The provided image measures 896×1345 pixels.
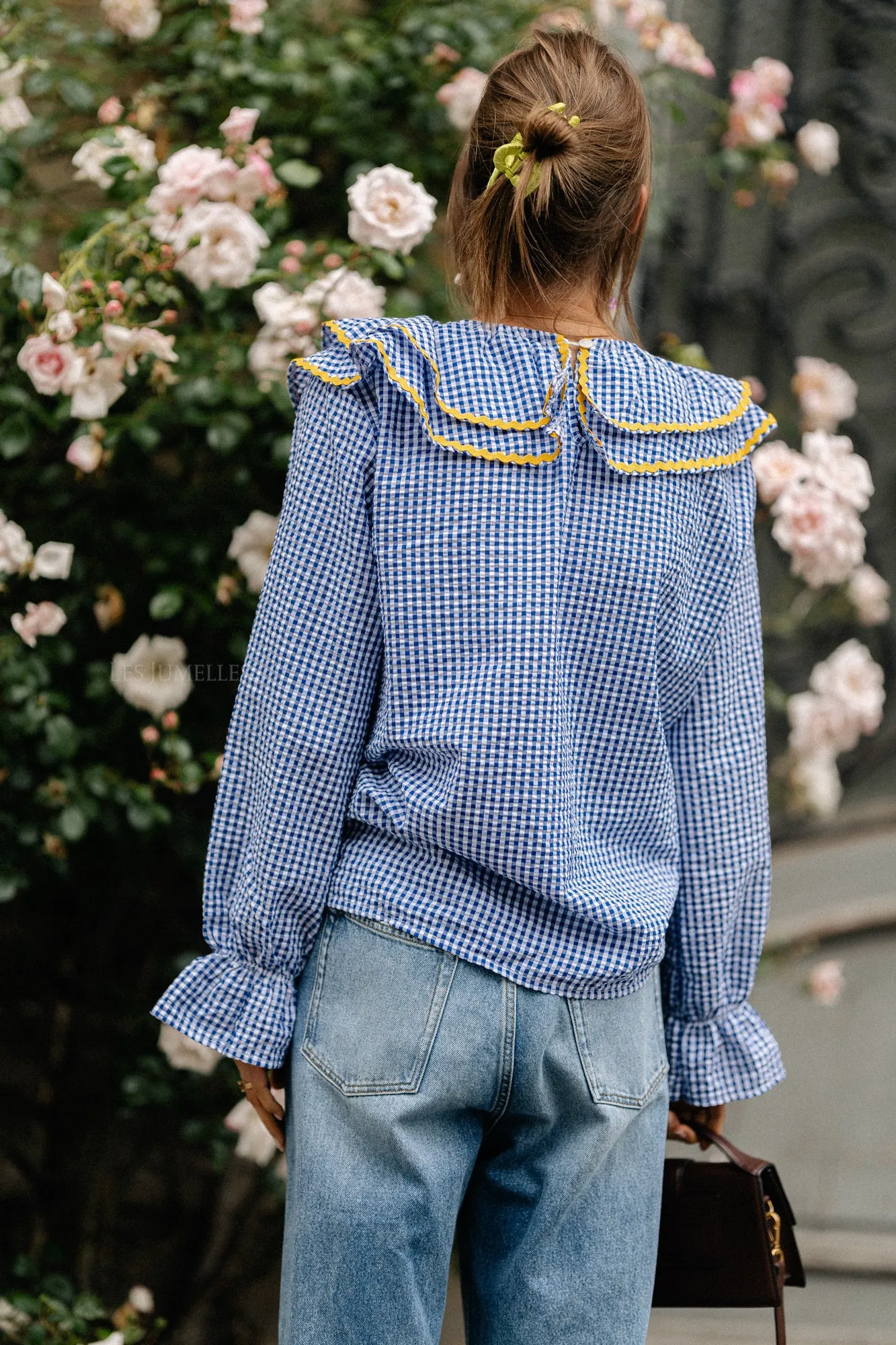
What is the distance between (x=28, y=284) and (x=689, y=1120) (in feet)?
3.80

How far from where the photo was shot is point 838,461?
177 centimetres

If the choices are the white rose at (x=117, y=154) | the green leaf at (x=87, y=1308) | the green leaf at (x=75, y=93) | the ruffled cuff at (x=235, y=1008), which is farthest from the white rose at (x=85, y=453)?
the green leaf at (x=87, y=1308)

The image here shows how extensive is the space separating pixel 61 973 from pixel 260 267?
1.09 m

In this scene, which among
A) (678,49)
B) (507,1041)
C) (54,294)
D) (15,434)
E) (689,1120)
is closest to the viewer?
(507,1041)

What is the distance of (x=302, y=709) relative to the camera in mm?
1069

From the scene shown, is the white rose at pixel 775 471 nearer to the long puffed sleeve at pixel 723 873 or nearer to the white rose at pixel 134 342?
the long puffed sleeve at pixel 723 873

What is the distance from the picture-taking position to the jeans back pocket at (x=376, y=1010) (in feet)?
3.31

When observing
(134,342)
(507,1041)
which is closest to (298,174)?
(134,342)

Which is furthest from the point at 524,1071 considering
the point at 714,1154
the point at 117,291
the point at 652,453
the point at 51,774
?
the point at 714,1154

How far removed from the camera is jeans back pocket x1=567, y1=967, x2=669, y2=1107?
3.46 ft

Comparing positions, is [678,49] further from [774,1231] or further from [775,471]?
[774,1231]

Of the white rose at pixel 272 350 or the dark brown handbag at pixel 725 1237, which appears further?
the white rose at pixel 272 350

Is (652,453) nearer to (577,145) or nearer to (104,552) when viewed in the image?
(577,145)

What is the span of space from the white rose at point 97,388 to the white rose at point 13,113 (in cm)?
37
